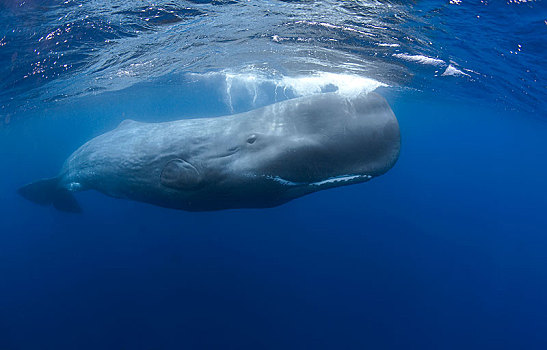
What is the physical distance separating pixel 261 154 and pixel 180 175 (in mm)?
1198

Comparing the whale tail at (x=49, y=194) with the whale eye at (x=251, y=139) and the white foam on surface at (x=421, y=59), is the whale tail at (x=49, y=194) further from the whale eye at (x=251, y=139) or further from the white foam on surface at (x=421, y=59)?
the white foam on surface at (x=421, y=59)

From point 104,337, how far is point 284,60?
1445cm

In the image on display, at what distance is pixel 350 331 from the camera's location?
42.9ft

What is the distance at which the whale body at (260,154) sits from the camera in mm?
3205

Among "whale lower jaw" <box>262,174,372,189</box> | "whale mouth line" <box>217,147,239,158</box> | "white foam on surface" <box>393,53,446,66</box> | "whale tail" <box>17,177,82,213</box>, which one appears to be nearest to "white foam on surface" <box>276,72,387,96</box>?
"white foam on surface" <box>393,53,446,66</box>

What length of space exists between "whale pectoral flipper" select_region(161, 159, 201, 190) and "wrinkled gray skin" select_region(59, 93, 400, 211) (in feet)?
0.04

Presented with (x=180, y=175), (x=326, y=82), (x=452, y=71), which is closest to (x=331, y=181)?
(x=180, y=175)

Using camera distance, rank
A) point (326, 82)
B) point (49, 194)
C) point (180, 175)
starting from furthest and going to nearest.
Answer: point (326, 82), point (49, 194), point (180, 175)

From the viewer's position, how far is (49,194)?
8820 mm

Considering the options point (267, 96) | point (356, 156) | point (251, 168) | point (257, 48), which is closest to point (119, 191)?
point (251, 168)

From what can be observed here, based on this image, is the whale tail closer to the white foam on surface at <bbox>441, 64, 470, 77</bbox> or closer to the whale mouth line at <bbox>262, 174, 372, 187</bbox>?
the whale mouth line at <bbox>262, 174, 372, 187</bbox>

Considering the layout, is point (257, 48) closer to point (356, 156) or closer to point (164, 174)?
point (164, 174)

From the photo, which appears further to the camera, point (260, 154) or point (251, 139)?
point (251, 139)

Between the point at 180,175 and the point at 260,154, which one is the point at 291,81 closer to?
the point at 180,175
